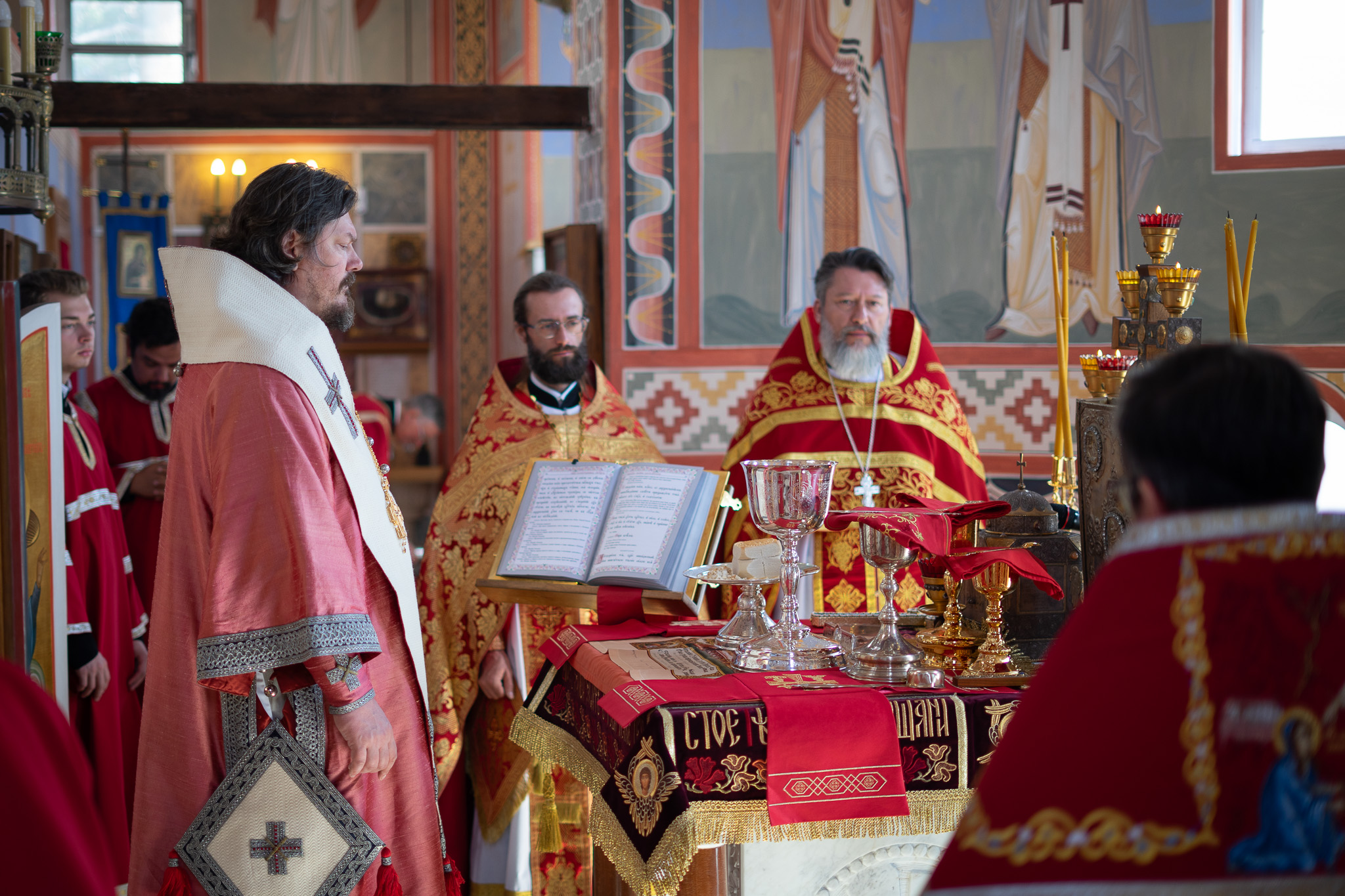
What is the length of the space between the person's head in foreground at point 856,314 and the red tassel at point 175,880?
2.61 m

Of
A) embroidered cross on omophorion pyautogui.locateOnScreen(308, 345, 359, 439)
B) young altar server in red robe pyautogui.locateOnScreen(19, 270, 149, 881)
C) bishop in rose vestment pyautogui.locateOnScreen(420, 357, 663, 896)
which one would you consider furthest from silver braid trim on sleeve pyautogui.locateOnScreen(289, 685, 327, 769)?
young altar server in red robe pyautogui.locateOnScreen(19, 270, 149, 881)

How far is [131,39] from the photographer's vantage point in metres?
11.2

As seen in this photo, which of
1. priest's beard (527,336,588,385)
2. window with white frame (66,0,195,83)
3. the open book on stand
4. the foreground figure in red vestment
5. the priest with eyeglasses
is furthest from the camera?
window with white frame (66,0,195,83)

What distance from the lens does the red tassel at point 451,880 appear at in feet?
7.79

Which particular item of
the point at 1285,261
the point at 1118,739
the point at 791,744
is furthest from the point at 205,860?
the point at 1285,261

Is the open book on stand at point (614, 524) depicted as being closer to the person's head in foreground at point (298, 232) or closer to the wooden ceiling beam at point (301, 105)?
the person's head in foreground at point (298, 232)

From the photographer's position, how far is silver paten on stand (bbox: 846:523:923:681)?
6.76 feet

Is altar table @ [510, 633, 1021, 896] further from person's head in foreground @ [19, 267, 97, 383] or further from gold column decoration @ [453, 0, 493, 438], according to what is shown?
gold column decoration @ [453, 0, 493, 438]

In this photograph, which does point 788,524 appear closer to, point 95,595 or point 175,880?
point 175,880

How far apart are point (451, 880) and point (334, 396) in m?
1.00

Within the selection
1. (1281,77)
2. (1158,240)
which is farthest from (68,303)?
(1281,77)

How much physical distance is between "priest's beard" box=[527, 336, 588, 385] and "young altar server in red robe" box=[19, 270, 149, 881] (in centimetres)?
142

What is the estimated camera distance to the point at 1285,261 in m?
5.84

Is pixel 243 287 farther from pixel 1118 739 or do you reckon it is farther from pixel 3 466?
pixel 1118 739
